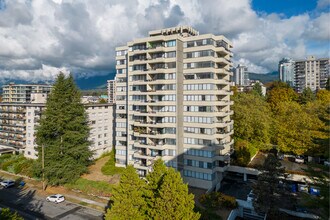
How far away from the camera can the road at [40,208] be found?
37.7 meters

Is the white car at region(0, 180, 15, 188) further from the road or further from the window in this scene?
the window

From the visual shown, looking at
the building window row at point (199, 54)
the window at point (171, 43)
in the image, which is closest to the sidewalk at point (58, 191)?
the building window row at point (199, 54)

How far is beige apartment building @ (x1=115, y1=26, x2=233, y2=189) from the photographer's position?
44812mm

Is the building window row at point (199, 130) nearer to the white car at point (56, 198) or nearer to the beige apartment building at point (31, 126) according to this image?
the white car at point (56, 198)

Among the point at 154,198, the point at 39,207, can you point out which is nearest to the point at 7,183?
the point at 39,207

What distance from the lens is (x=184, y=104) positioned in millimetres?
47281

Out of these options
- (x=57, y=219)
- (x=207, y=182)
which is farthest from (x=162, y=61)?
(x=57, y=219)

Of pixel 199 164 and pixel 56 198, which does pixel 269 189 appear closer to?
pixel 199 164

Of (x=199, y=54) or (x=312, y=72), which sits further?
(x=312, y=72)

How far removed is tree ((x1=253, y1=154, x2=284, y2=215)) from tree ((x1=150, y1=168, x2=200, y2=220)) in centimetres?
1199

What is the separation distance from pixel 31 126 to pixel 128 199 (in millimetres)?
50126

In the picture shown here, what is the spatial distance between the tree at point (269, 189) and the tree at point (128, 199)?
52.6ft

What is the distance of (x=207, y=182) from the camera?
44469 mm

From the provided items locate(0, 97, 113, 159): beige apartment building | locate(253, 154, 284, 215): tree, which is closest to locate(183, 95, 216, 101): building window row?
locate(253, 154, 284, 215): tree
